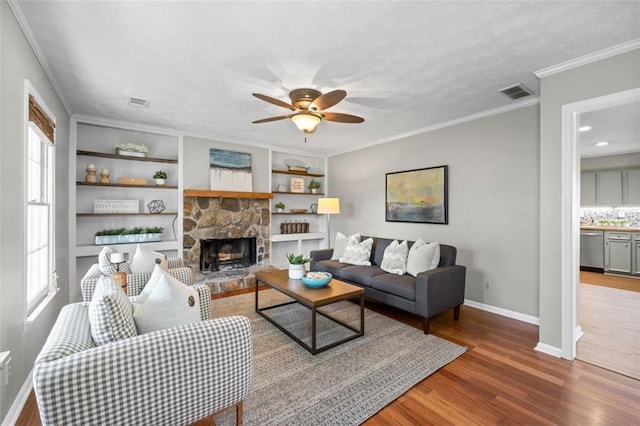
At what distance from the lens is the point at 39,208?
259 centimetres

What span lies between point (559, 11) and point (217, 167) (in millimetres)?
4600

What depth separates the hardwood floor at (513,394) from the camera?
178 centimetres

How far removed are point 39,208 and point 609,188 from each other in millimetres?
9128

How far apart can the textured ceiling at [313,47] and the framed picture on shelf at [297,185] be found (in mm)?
2620

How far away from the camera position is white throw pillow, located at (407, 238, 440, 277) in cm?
332

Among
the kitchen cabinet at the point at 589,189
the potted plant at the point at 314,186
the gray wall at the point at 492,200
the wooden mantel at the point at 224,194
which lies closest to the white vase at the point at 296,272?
the gray wall at the point at 492,200

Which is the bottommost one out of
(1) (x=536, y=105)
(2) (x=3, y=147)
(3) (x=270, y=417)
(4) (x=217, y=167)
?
(3) (x=270, y=417)

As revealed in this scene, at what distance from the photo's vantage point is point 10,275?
5.69ft

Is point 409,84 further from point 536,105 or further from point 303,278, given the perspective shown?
point 303,278

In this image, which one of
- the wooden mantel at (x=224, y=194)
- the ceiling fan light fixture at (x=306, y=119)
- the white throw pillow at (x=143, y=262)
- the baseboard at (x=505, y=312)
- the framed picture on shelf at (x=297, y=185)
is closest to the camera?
the ceiling fan light fixture at (x=306, y=119)

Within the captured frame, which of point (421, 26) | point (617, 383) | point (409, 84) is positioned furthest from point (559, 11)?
point (617, 383)

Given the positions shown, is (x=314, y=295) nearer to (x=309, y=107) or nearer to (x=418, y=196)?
(x=309, y=107)

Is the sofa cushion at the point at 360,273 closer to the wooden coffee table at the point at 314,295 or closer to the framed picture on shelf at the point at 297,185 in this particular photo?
the wooden coffee table at the point at 314,295

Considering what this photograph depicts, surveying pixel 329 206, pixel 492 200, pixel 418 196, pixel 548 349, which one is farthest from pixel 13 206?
pixel 492 200
